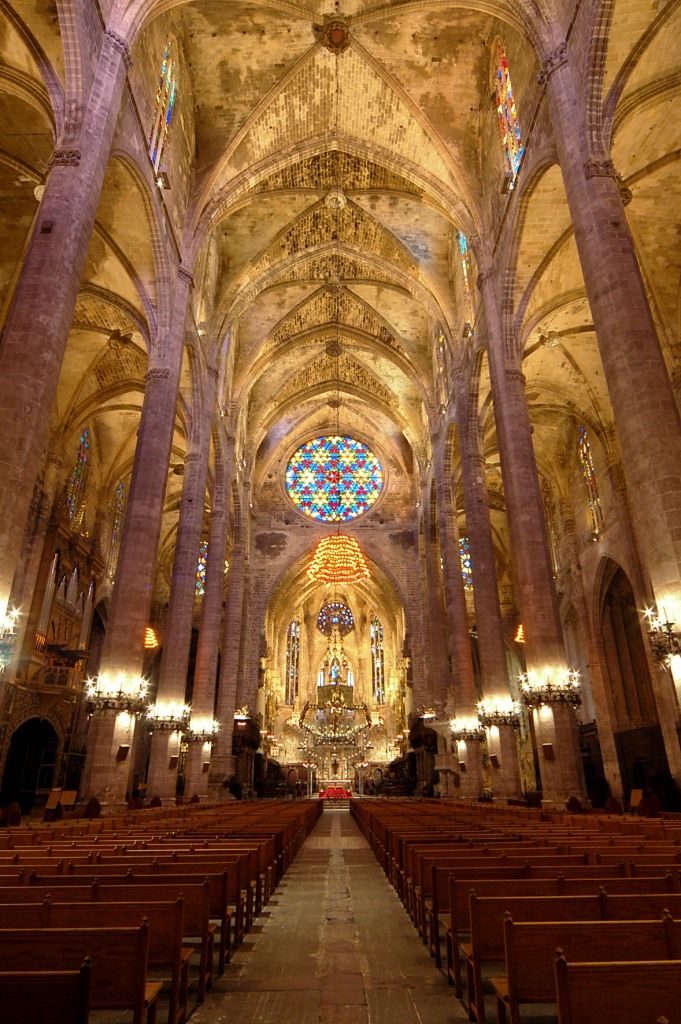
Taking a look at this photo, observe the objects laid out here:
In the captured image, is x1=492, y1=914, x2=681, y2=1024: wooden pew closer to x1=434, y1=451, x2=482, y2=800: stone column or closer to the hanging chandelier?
x1=434, y1=451, x2=482, y2=800: stone column

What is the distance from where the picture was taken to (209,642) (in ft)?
75.6

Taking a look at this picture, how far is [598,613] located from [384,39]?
71.1 ft

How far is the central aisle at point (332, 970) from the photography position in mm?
3520

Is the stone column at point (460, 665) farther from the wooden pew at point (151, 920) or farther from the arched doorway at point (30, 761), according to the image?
the wooden pew at point (151, 920)

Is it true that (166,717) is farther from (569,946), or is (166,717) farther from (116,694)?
(569,946)

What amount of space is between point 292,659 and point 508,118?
38.9 meters

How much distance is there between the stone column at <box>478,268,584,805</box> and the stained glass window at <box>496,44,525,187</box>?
4204 mm

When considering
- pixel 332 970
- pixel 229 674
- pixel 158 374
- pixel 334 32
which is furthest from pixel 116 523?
pixel 332 970

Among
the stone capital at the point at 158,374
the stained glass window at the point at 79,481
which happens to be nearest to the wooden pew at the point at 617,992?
the stone capital at the point at 158,374

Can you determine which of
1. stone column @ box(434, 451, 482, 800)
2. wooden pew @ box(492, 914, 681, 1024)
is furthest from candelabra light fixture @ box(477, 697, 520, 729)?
wooden pew @ box(492, 914, 681, 1024)

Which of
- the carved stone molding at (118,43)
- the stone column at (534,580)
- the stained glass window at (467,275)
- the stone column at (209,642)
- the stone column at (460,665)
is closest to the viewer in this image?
the carved stone molding at (118,43)

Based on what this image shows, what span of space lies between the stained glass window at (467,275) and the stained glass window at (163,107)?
1025cm

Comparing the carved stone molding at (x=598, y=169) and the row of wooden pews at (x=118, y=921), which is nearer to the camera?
the row of wooden pews at (x=118, y=921)

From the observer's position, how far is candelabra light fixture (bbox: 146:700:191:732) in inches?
683
